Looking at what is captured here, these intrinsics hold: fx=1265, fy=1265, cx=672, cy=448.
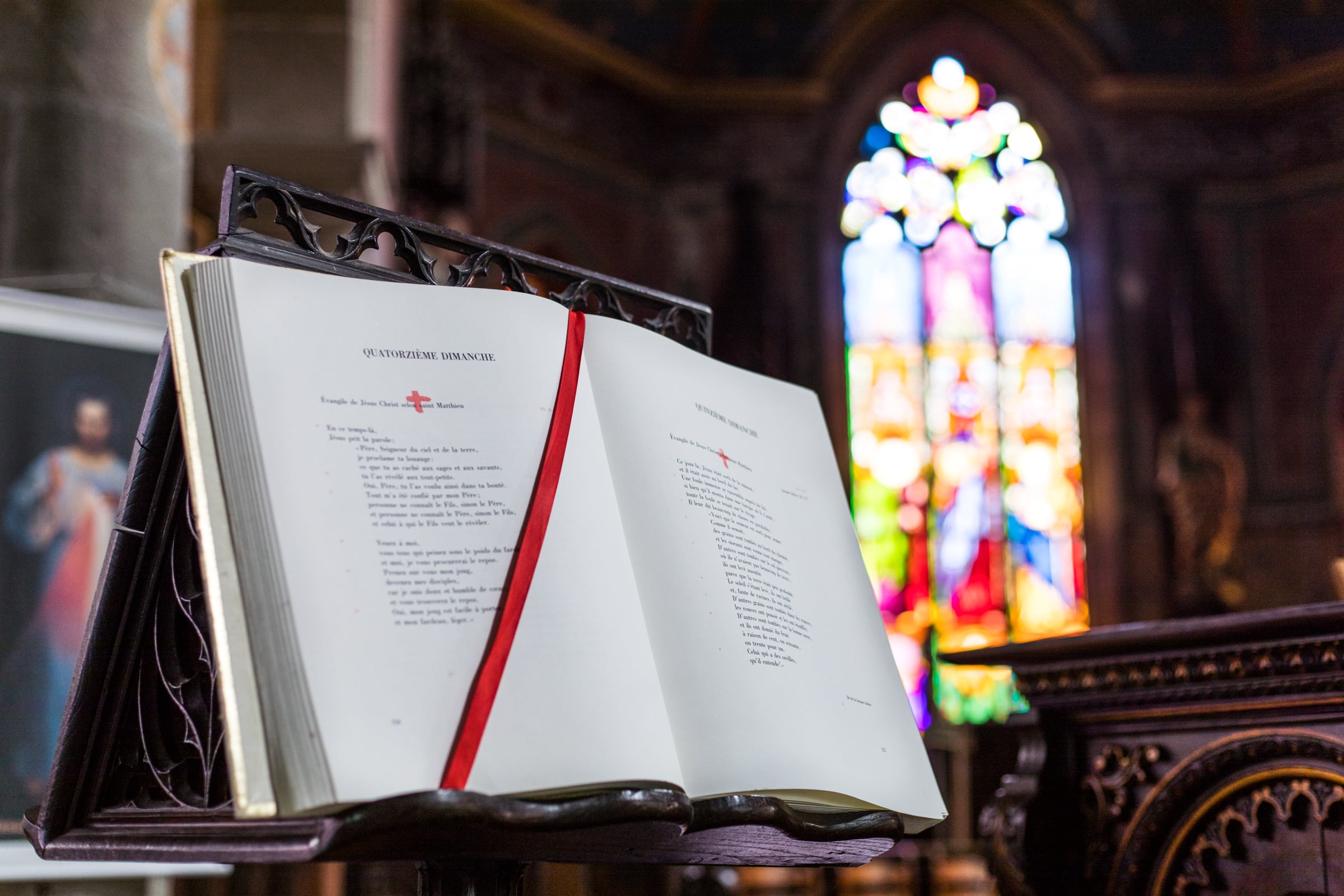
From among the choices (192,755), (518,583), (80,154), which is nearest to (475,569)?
(518,583)

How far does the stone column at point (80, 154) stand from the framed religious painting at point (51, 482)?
6.3 inches

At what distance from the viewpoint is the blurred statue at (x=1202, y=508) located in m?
9.64

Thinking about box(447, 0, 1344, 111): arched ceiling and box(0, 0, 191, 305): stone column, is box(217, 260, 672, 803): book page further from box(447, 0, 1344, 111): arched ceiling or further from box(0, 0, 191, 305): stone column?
box(447, 0, 1344, 111): arched ceiling

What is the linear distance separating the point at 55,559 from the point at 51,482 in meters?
Answer: 0.13

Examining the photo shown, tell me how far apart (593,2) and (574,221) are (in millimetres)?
1851

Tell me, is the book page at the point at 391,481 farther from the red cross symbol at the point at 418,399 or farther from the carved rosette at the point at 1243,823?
the carved rosette at the point at 1243,823

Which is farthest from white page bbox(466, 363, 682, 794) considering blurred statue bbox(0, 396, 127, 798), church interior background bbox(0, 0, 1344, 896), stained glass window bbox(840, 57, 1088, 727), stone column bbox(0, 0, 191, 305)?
stained glass window bbox(840, 57, 1088, 727)

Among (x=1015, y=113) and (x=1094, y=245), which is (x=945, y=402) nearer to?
(x=1094, y=245)

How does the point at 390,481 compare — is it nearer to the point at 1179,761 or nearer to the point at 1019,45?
the point at 1179,761

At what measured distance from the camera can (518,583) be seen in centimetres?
73

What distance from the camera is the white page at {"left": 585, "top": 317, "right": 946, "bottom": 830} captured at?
0.82m

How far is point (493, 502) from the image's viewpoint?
2.48 feet

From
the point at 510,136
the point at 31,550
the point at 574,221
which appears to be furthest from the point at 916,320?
the point at 31,550

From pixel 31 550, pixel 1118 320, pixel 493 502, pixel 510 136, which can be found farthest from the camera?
pixel 1118 320
